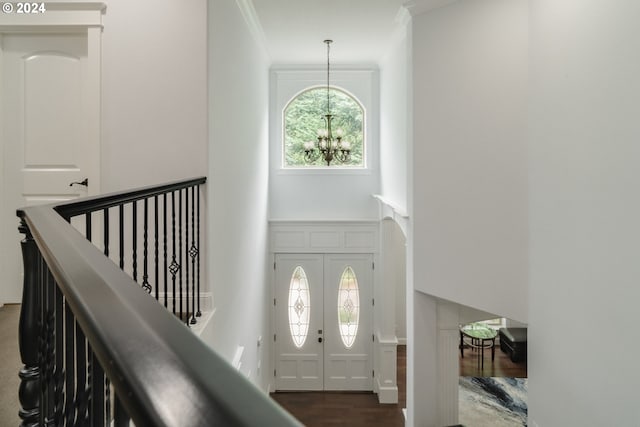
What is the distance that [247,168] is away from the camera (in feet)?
16.1

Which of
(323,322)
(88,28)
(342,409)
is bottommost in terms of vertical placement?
(342,409)

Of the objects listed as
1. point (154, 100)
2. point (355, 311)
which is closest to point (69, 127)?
point (154, 100)

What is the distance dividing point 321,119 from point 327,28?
82.7 inches

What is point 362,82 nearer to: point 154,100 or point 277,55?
point 277,55

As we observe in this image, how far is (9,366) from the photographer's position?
2.26 m

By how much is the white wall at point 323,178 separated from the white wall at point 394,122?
30 centimetres

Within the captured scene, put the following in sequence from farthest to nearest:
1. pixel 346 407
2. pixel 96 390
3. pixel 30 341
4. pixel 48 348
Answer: pixel 346 407 < pixel 30 341 < pixel 48 348 < pixel 96 390

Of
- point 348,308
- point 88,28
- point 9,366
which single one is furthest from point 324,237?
point 9,366

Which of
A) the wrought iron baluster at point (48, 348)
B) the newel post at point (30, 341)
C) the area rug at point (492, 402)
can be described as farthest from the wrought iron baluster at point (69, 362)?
the area rug at point (492, 402)

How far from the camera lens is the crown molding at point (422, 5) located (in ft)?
13.1

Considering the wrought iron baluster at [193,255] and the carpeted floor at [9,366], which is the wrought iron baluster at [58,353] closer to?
the carpeted floor at [9,366]

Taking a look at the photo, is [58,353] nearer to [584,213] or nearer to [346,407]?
[584,213]

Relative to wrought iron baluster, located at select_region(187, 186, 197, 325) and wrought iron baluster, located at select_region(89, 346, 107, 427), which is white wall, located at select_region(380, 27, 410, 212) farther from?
wrought iron baluster, located at select_region(89, 346, 107, 427)

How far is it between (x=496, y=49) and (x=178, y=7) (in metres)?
2.73
